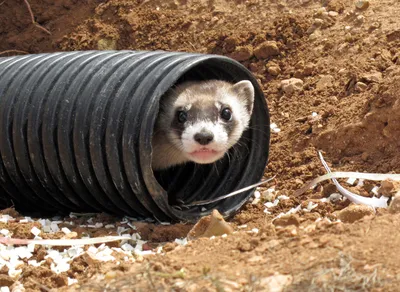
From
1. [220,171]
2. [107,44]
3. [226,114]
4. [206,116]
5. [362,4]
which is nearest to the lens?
[206,116]

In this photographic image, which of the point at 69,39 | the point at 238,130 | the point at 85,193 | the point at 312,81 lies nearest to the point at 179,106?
the point at 238,130

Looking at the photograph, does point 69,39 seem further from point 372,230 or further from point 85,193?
point 372,230

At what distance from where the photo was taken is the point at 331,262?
3676mm

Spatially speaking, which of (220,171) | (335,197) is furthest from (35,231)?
(335,197)

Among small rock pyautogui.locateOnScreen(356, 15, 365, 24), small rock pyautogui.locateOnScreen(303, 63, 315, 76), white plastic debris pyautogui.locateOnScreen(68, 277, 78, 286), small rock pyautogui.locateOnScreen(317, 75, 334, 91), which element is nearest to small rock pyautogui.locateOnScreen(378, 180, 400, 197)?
small rock pyautogui.locateOnScreen(317, 75, 334, 91)

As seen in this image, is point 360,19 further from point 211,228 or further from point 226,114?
point 211,228

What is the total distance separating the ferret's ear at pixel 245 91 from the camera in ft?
21.3

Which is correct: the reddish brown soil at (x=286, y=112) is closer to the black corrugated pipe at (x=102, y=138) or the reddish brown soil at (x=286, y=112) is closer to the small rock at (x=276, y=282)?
the small rock at (x=276, y=282)

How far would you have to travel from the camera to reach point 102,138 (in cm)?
576

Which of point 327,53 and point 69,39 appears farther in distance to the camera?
point 69,39

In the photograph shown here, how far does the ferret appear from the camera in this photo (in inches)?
235

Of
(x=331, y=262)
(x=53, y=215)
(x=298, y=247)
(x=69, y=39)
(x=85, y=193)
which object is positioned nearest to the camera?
(x=331, y=262)

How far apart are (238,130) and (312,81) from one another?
1712 millimetres

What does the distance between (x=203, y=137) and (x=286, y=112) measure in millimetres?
2076
